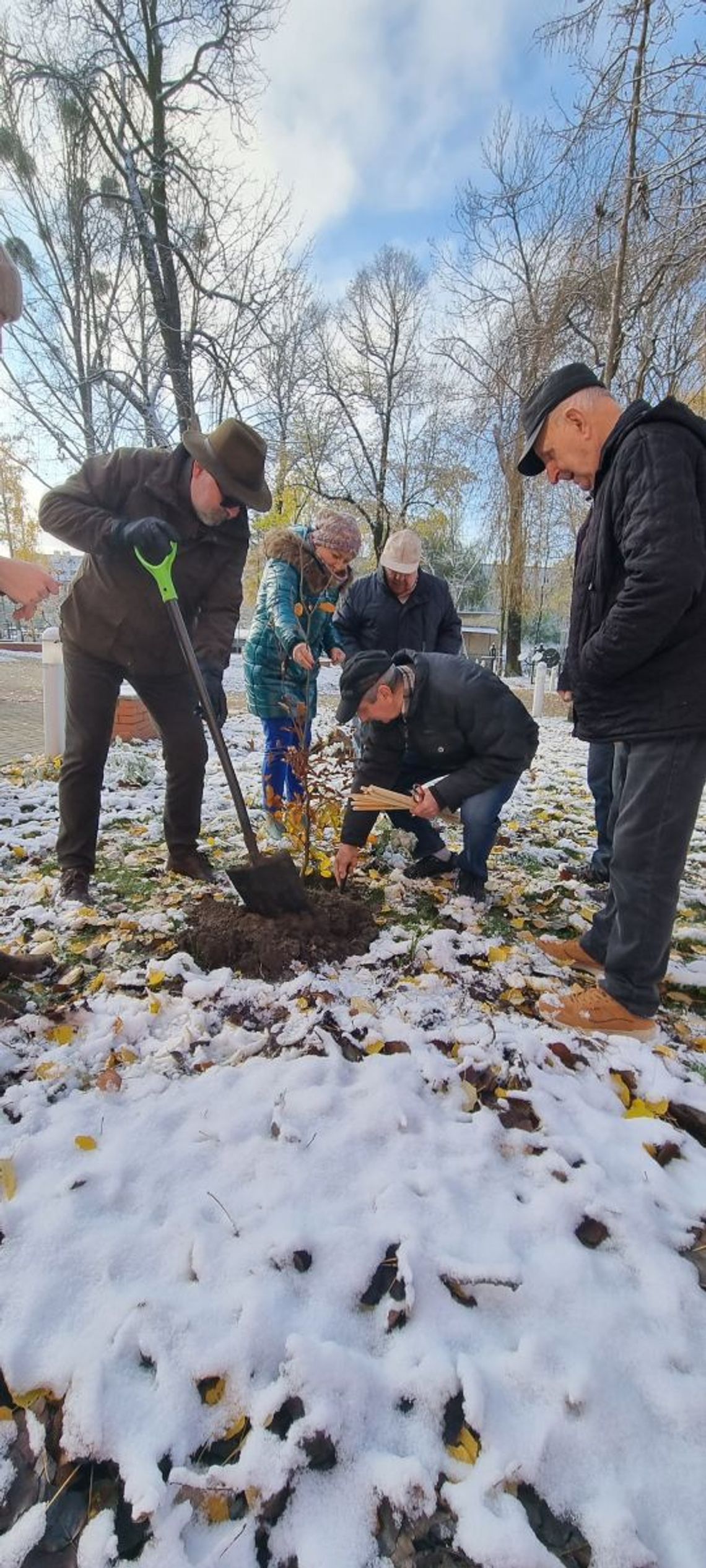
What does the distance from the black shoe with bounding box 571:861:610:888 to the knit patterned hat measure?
195 cm

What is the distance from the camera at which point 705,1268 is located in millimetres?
1348

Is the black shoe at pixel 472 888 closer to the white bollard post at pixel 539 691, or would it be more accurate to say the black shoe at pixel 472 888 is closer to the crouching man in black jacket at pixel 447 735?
the crouching man in black jacket at pixel 447 735

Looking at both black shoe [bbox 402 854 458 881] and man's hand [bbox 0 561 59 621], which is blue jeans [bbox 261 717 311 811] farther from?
man's hand [bbox 0 561 59 621]

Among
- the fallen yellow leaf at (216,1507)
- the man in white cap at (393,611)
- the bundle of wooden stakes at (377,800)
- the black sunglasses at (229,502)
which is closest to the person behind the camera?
the fallen yellow leaf at (216,1507)

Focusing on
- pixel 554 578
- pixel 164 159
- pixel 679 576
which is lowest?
pixel 679 576

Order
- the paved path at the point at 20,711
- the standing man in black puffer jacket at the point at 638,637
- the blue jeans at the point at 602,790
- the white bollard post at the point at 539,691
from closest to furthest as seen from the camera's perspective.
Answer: the standing man in black puffer jacket at the point at 638,637 → the blue jeans at the point at 602,790 → the paved path at the point at 20,711 → the white bollard post at the point at 539,691

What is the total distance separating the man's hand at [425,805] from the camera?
9.81 ft

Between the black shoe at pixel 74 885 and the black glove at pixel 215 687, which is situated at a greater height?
the black glove at pixel 215 687

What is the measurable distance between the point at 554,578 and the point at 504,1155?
29.9m

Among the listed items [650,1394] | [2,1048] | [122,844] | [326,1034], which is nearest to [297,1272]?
[650,1394]

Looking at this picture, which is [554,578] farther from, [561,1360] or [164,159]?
[561,1360]

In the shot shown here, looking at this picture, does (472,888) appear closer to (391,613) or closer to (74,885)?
(391,613)

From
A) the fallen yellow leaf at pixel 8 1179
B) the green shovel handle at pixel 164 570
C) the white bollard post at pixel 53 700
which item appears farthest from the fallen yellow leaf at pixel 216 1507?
the white bollard post at pixel 53 700

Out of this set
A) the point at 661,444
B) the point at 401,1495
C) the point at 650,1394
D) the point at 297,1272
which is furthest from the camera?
the point at 661,444
